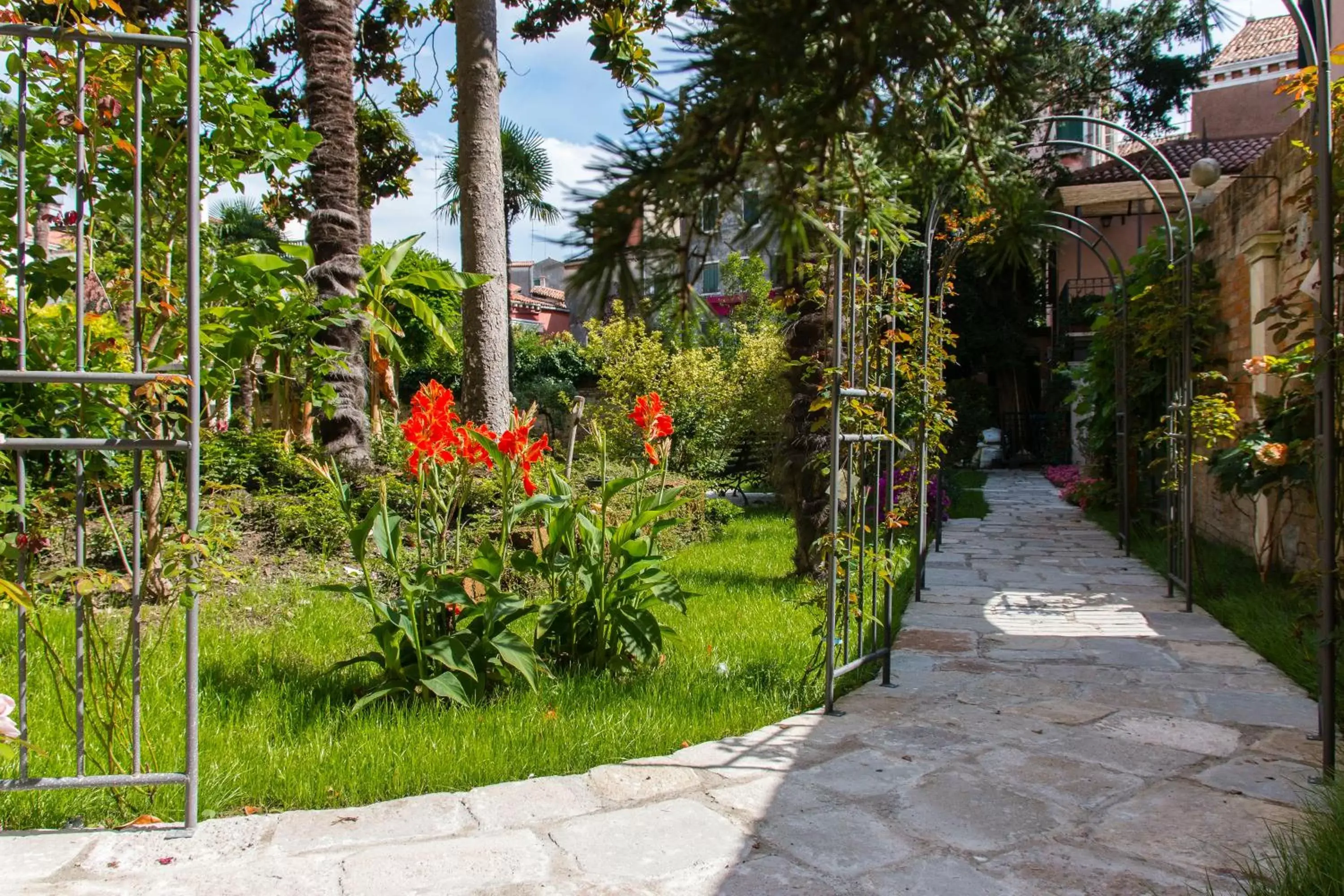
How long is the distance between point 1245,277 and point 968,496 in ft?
22.0

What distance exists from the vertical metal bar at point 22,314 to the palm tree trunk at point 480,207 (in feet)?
14.3

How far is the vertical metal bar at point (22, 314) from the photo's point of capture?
261cm

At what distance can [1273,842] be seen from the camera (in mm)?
2463

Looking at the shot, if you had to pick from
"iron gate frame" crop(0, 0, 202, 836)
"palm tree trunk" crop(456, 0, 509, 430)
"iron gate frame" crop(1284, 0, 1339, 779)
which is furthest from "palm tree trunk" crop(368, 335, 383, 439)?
"iron gate frame" crop(1284, 0, 1339, 779)

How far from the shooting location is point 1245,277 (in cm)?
709

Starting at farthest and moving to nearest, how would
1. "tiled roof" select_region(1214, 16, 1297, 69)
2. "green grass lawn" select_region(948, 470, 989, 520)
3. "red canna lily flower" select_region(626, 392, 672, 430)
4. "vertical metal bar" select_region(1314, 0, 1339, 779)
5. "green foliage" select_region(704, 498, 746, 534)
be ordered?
"tiled roof" select_region(1214, 16, 1297, 69) < "green grass lawn" select_region(948, 470, 989, 520) < "green foliage" select_region(704, 498, 746, 534) < "red canna lily flower" select_region(626, 392, 672, 430) < "vertical metal bar" select_region(1314, 0, 1339, 779)

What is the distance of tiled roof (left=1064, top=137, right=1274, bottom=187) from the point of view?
12586 mm

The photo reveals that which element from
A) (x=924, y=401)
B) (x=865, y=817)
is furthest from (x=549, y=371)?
(x=865, y=817)

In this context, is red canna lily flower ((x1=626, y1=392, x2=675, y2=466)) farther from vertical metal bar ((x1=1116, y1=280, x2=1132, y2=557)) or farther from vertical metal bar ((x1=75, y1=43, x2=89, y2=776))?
vertical metal bar ((x1=1116, y1=280, x2=1132, y2=557))

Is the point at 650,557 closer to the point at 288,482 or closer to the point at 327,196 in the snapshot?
the point at 288,482

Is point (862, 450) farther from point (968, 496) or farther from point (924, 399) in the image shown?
point (968, 496)

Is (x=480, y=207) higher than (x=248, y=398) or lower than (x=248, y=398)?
higher

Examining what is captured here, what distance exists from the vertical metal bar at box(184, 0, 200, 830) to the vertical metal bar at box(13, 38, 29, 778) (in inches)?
16.6

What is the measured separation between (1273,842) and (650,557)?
2.41 m
